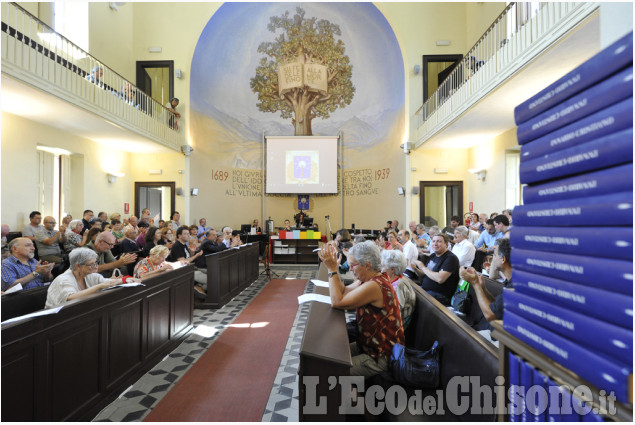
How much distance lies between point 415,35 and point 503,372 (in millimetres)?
11363

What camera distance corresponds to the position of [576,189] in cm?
70

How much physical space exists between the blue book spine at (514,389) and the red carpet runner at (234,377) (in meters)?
2.04

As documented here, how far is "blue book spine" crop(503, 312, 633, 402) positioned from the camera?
1.93 feet

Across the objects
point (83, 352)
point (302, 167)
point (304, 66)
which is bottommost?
point (83, 352)

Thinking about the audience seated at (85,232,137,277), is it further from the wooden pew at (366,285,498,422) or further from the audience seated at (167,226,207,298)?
the wooden pew at (366,285,498,422)

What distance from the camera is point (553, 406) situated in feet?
2.50

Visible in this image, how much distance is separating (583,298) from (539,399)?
303 millimetres

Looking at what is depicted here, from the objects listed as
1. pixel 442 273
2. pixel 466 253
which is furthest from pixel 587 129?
pixel 466 253

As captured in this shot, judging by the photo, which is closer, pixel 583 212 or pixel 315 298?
pixel 583 212

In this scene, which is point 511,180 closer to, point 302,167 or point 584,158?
point 302,167

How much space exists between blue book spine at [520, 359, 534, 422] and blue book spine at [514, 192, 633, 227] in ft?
1.15

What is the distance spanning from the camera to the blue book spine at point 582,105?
0.60 m

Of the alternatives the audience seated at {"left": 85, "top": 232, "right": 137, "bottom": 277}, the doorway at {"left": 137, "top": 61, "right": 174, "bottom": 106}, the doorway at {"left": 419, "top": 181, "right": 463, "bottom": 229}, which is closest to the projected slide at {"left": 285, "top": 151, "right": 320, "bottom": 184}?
the doorway at {"left": 419, "top": 181, "right": 463, "bottom": 229}

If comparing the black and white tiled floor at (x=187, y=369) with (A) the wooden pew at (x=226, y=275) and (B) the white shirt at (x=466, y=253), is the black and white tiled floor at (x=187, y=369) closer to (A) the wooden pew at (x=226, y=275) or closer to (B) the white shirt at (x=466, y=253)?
(A) the wooden pew at (x=226, y=275)
